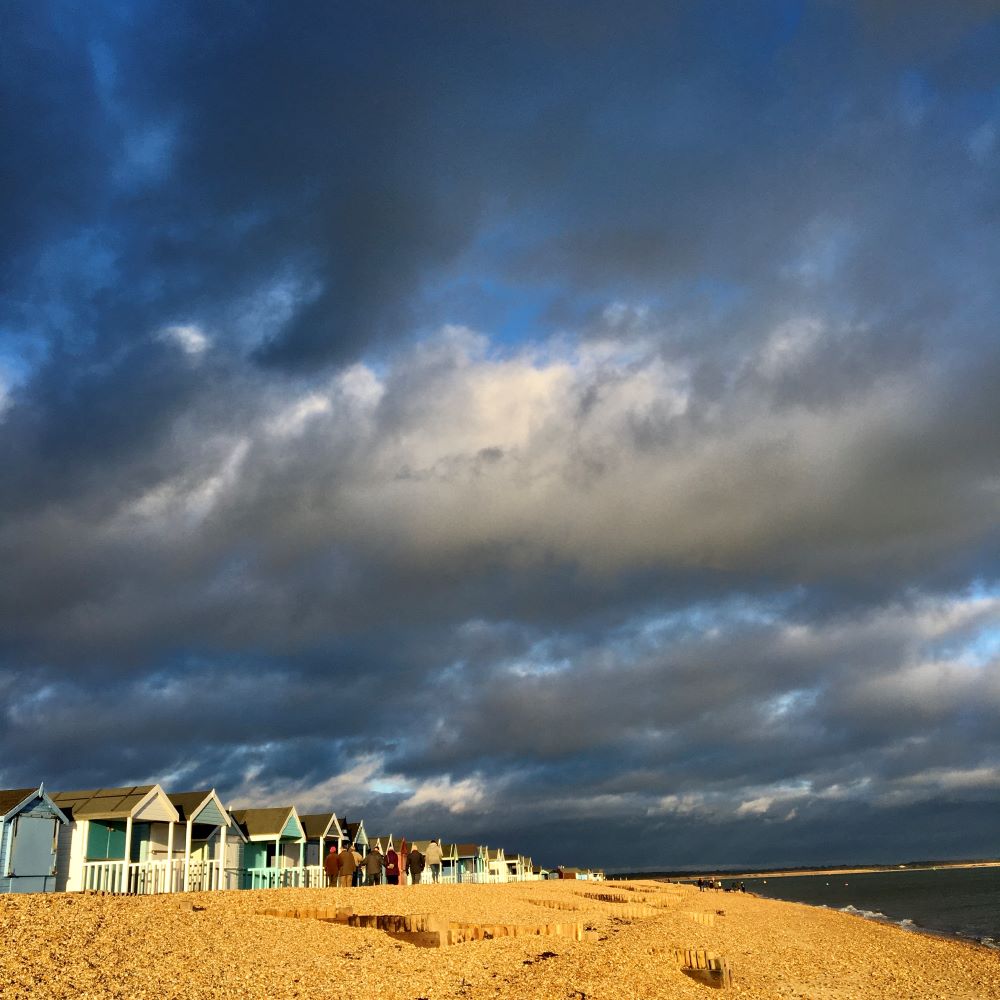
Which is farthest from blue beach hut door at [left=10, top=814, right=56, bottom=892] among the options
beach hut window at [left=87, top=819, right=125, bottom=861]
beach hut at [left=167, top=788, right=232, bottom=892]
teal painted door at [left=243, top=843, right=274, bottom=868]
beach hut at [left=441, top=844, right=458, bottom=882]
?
beach hut at [left=441, top=844, right=458, bottom=882]

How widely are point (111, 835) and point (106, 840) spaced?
327mm

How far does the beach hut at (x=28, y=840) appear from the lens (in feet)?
96.4

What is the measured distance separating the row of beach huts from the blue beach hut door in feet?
0.11

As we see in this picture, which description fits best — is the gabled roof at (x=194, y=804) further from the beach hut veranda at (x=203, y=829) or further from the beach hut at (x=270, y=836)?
the beach hut at (x=270, y=836)

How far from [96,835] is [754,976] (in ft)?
82.5

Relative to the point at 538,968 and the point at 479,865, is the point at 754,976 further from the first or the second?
the point at 479,865

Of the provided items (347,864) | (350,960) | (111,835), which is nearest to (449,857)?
(347,864)

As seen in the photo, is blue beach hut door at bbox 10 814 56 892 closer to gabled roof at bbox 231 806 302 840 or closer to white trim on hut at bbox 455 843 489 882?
gabled roof at bbox 231 806 302 840

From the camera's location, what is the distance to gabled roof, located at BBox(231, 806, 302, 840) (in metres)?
46.8

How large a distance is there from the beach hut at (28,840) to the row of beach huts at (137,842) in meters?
0.03

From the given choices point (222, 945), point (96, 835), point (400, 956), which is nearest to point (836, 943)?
point (400, 956)

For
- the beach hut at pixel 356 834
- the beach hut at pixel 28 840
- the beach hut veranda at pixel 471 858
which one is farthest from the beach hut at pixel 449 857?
the beach hut at pixel 28 840

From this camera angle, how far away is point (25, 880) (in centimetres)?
2997

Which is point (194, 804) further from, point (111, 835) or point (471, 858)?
point (471, 858)
